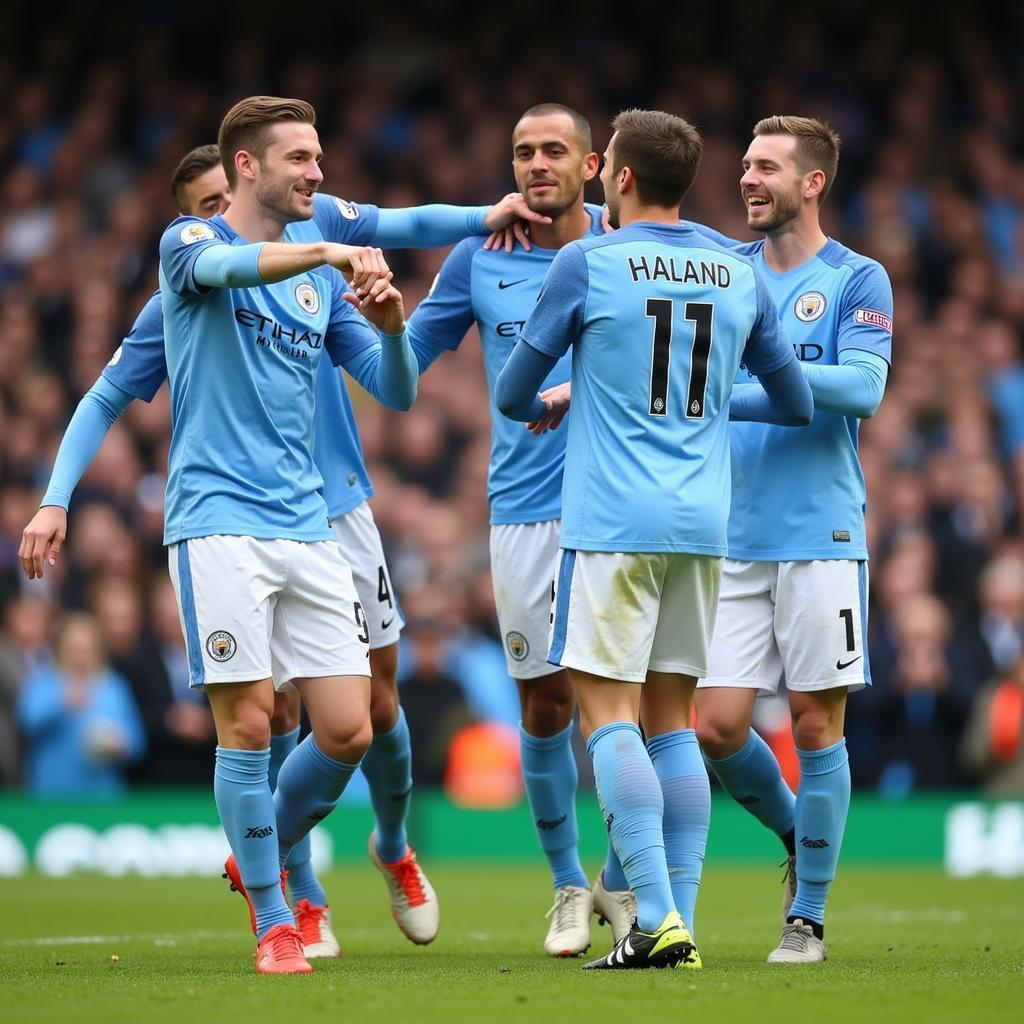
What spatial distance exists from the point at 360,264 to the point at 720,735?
2123 mm

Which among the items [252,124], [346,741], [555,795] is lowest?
[555,795]

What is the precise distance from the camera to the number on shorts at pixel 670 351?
227 inches

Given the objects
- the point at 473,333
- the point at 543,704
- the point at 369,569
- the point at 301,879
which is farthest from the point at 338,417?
the point at 473,333

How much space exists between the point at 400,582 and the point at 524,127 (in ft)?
22.5

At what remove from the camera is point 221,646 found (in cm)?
600

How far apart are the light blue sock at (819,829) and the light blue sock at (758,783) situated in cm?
26

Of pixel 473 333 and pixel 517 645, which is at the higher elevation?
pixel 473 333

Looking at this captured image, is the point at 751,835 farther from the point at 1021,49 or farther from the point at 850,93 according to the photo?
the point at 1021,49

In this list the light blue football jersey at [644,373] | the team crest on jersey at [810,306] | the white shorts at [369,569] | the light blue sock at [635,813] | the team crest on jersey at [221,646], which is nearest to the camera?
the light blue sock at [635,813]

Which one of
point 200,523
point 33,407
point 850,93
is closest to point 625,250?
point 200,523

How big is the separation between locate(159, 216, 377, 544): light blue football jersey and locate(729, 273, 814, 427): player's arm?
146 cm

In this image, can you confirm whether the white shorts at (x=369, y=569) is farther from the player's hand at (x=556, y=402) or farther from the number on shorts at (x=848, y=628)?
the number on shorts at (x=848, y=628)

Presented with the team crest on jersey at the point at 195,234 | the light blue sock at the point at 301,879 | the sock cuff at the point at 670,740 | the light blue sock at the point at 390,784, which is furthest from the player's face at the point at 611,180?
the light blue sock at the point at 301,879

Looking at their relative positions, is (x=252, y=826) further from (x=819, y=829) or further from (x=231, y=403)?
(x=819, y=829)
